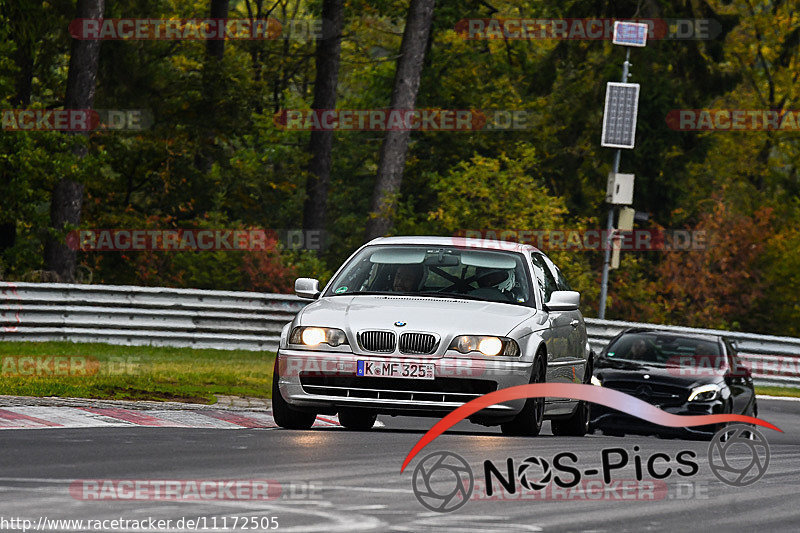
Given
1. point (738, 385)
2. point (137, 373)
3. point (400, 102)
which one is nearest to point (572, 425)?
point (738, 385)

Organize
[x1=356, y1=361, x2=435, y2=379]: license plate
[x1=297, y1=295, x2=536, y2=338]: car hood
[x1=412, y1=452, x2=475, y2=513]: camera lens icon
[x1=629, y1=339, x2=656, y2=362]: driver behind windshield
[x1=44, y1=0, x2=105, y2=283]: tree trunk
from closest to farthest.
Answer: [x1=412, y1=452, x2=475, y2=513]: camera lens icon → [x1=356, y1=361, x2=435, y2=379]: license plate → [x1=297, y1=295, x2=536, y2=338]: car hood → [x1=629, y1=339, x2=656, y2=362]: driver behind windshield → [x1=44, y1=0, x2=105, y2=283]: tree trunk

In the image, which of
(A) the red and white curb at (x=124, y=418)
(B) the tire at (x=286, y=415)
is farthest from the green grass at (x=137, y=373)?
(B) the tire at (x=286, y=415)

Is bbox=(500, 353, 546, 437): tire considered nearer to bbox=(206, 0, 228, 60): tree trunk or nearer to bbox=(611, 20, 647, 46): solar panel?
bbox=(611, 20, 647, 46): solar panel

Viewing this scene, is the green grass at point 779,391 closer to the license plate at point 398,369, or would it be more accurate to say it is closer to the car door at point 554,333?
the car door at point 554,333

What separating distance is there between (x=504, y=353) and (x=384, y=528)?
4803 mm

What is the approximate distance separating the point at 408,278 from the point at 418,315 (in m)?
1.29

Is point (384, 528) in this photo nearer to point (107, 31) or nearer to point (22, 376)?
point (22, 376)

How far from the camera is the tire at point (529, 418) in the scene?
12703mm

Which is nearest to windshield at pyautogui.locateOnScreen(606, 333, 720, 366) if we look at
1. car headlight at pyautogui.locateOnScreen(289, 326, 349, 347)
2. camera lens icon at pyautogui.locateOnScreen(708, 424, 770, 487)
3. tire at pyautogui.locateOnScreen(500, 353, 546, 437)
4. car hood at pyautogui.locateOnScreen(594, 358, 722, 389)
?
car hood at pyautogui.locateOnScreen(594, 358, 722, 389)

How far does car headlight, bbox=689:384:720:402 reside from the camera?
1781 cm

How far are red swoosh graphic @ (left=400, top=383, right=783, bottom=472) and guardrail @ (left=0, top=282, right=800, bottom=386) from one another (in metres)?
5.37

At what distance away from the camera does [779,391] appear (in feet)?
103

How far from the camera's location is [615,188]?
3678 cm

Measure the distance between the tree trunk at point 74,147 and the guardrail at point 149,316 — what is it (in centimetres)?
460
